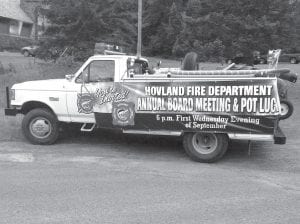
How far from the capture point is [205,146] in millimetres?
8672

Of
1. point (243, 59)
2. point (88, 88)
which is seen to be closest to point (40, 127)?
point (88, 88)

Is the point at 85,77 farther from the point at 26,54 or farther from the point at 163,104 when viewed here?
the point at 26,54

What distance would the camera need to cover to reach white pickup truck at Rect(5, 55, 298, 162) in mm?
8227

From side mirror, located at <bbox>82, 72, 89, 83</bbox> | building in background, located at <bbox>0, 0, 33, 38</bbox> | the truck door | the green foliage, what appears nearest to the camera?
the truck door

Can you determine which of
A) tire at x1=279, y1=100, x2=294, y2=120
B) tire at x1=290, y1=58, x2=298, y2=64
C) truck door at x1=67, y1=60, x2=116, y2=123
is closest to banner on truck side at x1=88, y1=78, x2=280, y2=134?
truck door at x1=67, y1=60, x2=116, y2=123

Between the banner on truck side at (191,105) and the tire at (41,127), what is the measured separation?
1.02 metres

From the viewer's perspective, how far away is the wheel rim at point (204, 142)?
338 inches

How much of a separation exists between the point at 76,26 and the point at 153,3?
13446 mm

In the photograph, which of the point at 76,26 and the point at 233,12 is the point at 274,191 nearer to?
the point at 233,12

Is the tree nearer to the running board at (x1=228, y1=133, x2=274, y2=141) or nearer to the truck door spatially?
the truck door

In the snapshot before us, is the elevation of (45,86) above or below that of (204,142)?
above

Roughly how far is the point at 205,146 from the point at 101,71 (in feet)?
7.88

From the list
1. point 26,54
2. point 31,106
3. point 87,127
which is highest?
point 26,54

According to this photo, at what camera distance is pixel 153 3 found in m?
33.2
